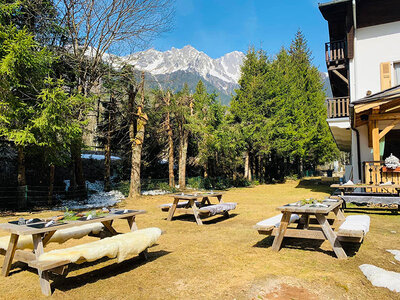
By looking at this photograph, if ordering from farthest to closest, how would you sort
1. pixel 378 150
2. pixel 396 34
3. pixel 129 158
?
pixel 129 158, pixel 396 34, pixel 378 150

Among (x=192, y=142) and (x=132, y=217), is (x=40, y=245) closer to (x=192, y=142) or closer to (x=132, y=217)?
(x=132, y=217)

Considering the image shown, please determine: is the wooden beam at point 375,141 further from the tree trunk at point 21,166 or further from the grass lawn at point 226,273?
the tree trunk at point 21,166

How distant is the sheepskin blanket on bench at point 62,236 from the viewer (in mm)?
4693

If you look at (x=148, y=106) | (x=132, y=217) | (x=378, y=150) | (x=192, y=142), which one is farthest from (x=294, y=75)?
(x=132, y=217)

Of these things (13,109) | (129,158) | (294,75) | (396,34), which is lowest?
(129,158)

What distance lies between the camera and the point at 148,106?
2208 cm

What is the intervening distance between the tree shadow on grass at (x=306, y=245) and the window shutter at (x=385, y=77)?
10368mm

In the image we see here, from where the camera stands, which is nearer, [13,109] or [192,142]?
[13,109]

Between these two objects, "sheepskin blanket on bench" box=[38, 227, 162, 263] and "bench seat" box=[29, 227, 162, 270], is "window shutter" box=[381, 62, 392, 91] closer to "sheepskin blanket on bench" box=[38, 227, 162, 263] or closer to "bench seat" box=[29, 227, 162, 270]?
"sheepskin blanket on bench" box=[38, 227, 162, 263]

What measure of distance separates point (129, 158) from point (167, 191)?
14.2 feet

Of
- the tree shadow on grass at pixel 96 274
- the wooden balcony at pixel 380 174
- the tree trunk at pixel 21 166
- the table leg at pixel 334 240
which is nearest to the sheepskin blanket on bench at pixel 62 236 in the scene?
the tree shadow on grass at pixel 96 274

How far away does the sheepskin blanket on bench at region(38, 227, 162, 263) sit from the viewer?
355cm

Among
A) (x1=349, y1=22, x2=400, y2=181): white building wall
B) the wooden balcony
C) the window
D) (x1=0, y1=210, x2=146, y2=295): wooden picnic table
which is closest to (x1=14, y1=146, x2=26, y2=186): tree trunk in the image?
(x1=0, y1=210, x2=146, y2=295): wooden picnic table

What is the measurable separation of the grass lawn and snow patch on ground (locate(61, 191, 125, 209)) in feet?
25.6
